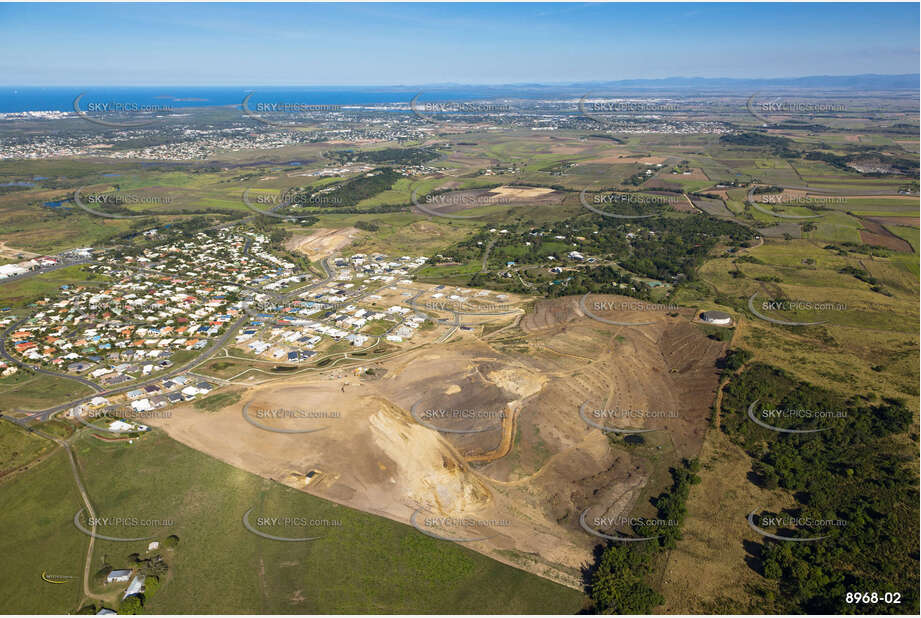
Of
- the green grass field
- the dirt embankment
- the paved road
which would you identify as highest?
the dirt embankment

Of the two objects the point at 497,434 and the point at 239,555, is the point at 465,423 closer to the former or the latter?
the point at 497,434

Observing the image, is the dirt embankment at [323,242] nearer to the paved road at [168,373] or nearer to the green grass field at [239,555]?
the paved road at [168,373]

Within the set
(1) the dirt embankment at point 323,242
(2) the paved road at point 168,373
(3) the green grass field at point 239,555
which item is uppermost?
(1) the dirt embankment at point 323,242

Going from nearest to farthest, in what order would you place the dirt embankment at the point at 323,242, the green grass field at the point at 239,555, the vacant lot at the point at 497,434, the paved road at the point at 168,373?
the green grass field at the point at 239,555
the vacant lot at the point at 497,434
the paved road at the point at 168,373
the dirt embankment at the point at 323,242

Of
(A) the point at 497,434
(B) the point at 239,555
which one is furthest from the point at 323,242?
(B) the point at 239,555

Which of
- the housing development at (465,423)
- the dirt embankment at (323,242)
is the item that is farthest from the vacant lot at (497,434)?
the dirt embankment at (323,242)

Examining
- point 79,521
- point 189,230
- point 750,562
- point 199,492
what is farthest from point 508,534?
point 189,230

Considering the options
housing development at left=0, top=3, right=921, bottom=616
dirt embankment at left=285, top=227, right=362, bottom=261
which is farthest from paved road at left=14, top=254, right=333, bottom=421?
dirt embankment at left=285, top=227, right=362, bottom=261

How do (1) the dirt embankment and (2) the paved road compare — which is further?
(1) the dirt embankment

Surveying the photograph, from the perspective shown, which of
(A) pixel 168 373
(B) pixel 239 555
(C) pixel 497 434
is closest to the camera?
(B) pixel 239 555

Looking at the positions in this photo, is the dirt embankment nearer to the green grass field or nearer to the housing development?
the housing development

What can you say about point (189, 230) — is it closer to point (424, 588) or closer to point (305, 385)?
point (305, 385)
